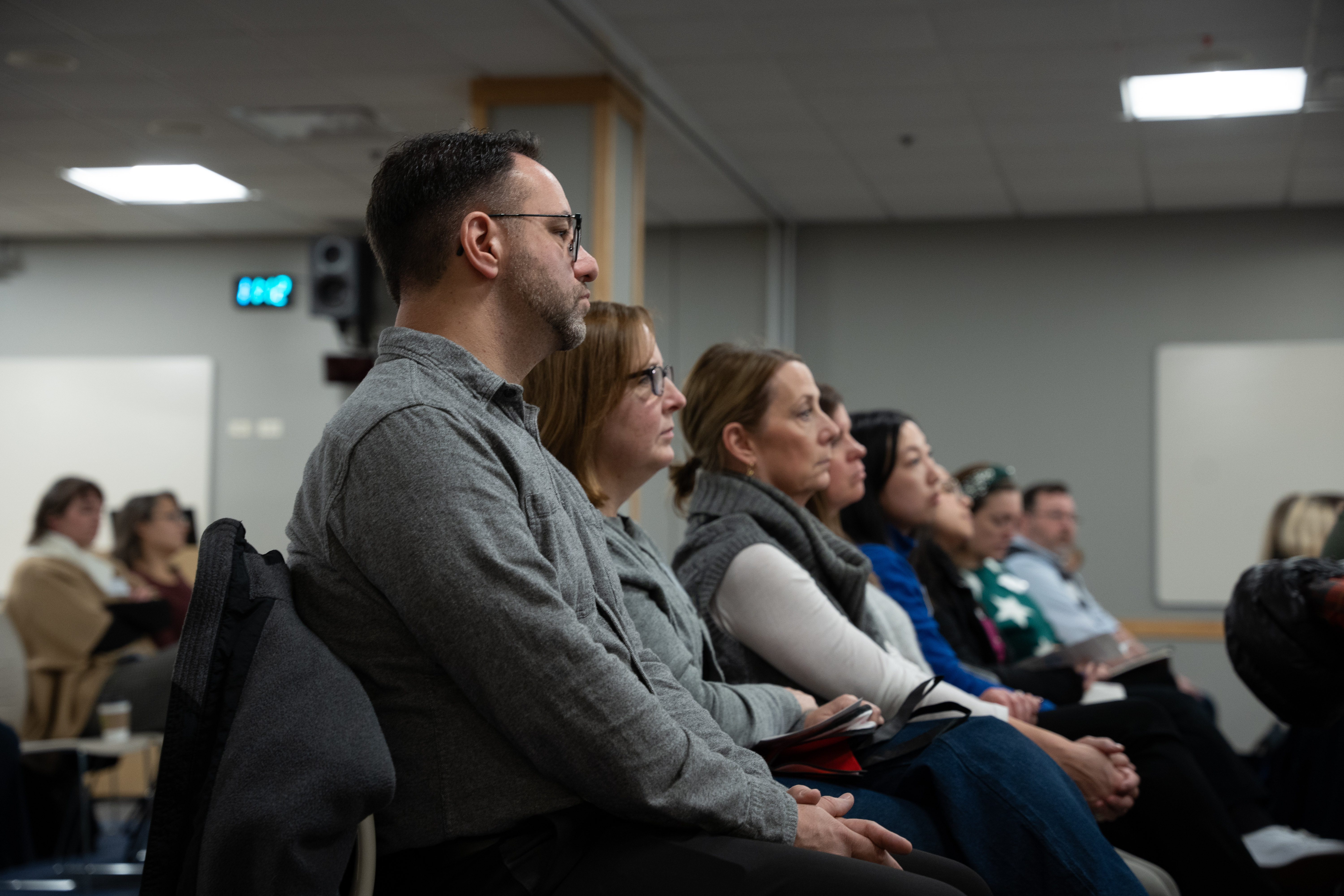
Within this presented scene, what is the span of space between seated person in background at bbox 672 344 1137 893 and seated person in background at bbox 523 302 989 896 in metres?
0.09

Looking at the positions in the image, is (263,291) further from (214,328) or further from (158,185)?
(214,328)

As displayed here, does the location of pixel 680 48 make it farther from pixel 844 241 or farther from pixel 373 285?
pixel 844 241

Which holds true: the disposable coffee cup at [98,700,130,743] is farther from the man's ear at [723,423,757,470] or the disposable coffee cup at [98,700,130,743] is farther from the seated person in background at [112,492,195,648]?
the man's ear at [723,423,757,470]

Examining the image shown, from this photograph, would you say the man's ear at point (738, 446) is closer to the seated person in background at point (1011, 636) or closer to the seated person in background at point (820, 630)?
the seated person in background at point (820, 630)

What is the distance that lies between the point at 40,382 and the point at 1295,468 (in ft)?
26.1

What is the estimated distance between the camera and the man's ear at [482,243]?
142 centimetres

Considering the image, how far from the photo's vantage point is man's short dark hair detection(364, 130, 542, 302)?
1.44 m

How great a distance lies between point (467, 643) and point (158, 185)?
6.37 metres

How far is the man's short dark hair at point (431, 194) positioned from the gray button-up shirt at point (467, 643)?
195 millimetres

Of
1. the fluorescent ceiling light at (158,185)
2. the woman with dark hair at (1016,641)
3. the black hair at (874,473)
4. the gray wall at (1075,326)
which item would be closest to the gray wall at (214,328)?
the fluorescent ceiling light at (158,185)

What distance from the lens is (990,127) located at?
574 centimetres

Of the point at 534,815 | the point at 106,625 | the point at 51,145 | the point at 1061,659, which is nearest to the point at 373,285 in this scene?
the point at 51,145

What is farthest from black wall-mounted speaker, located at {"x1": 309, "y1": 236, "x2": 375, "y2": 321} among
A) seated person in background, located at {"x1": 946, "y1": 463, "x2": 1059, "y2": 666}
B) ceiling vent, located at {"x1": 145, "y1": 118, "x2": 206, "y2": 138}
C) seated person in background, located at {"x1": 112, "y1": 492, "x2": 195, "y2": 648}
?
seated person in background, located at {"x1": 946, "y1": 463, "x2": 1059, "y2": 666}

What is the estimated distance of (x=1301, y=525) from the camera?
180 inches
